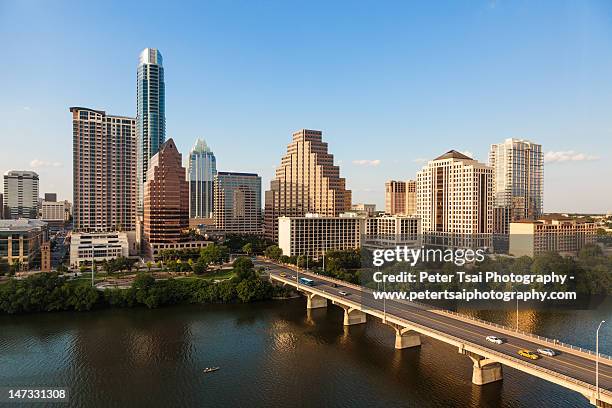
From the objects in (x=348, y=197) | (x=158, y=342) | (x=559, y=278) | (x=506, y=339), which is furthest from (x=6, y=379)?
(x=348, y=197)

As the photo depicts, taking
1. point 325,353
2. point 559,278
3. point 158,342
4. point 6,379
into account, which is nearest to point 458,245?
point 559,278

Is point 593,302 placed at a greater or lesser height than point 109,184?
lesser

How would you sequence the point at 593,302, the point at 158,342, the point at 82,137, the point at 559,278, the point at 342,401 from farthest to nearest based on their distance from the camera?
the point at 82,137 < the point at 559,278 < the point at 593,302 < the point at 158,342 < the point at 342,401

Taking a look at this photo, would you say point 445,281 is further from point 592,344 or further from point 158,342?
point 158,342

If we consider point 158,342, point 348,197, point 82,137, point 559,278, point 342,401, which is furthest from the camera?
point 348,197

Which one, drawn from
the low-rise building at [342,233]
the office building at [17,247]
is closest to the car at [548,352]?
the low-rise building at [342,233]

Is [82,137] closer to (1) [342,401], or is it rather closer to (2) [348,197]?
(2) [348,197]

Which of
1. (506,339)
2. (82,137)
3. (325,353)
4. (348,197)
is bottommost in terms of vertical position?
(325,353)

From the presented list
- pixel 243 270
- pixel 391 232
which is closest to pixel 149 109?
pixel 391 232

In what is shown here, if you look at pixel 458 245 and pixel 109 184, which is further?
pixel 109 184
